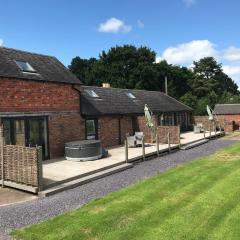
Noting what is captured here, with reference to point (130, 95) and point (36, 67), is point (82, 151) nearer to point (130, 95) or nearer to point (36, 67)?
point (36, 67)

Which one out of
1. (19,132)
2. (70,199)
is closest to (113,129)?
(19,132)

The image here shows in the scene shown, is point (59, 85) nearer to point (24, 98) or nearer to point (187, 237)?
point (24, 98)

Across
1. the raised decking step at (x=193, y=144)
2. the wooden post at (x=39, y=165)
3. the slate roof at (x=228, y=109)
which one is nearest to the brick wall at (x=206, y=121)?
the slate roof at (x=228, y=109)

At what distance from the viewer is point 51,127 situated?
19.0 m

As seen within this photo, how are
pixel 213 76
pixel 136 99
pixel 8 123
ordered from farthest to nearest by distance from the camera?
pixel 213 76, pixel 136 99, pixel 8 123

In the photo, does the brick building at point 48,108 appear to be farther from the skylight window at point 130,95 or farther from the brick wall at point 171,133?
the skylight window at point 130,95

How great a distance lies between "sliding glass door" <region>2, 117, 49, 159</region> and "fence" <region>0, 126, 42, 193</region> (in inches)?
138

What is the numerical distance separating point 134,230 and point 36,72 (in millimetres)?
12405

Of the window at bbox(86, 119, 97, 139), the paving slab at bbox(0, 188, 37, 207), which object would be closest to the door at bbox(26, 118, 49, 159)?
the window at bbox(86, 119, 97, 139)

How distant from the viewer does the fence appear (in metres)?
12.2

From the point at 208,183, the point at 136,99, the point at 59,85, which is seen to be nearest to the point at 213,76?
the point at 136,99

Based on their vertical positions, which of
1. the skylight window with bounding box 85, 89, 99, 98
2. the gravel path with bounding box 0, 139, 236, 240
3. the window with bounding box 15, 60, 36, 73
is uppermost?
the window with bounding box 15, 60, 36, 73

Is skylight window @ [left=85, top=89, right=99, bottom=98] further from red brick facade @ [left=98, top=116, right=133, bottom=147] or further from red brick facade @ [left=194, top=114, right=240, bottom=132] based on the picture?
red brick facade @ [left=194, top=114, right=240, bottom=132]

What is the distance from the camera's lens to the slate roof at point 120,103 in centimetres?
2375
